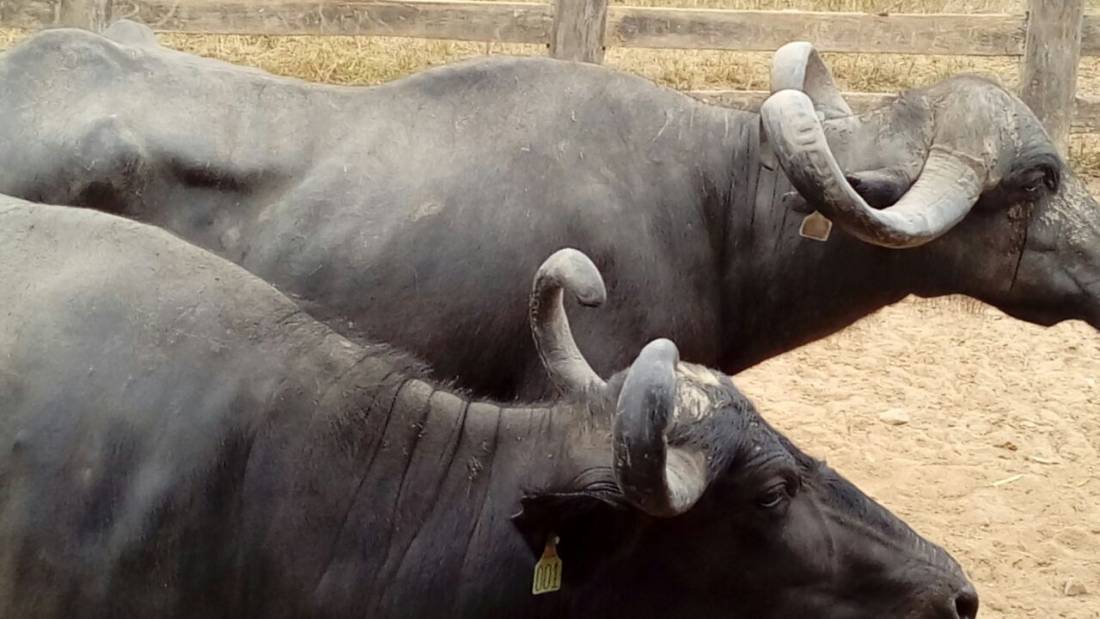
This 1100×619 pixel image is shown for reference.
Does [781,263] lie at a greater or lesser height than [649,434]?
lesser

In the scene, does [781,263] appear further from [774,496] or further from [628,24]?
[628,24]

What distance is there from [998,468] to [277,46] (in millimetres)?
9532

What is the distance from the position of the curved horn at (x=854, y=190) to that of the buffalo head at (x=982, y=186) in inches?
0.7

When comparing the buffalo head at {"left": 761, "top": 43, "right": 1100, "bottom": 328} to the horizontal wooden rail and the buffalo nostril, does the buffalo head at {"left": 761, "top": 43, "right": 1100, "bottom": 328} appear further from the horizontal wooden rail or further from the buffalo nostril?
the horizontal wooden rail

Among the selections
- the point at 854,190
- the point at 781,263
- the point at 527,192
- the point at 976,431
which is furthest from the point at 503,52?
the point at 854,190

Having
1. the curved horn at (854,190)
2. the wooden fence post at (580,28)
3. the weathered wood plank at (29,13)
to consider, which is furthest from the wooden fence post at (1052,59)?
the weathered wood plank at (29,13)

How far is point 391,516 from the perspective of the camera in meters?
3.78

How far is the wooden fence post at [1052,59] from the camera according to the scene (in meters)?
11.9

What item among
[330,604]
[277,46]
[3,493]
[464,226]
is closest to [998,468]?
[464,226]

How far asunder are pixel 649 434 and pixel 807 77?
3.15 metres

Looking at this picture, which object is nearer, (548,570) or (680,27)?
(548,570)

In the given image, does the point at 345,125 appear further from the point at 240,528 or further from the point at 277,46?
the point at 277,46

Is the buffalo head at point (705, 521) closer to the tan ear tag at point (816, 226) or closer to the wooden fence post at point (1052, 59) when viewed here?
the tan ear tag at point (816, 226)

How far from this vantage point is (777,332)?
233 inches
